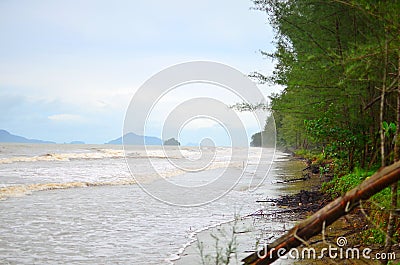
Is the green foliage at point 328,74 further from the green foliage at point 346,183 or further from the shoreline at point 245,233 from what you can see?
the shoreline at point 245,233

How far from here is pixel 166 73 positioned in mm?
9695

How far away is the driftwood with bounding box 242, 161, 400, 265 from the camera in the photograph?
9.75ft

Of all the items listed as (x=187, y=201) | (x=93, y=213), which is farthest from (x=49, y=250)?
(x=187, y=201)

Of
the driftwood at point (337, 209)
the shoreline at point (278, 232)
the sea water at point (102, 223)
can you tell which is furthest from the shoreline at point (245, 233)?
the driftwood at point (337, 209)

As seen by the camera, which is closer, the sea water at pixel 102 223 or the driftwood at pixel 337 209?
the driftwood at pixel 337 209

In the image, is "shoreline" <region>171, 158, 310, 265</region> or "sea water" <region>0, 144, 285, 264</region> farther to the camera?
"sea water" <region>0, 144, 285, 264</region>

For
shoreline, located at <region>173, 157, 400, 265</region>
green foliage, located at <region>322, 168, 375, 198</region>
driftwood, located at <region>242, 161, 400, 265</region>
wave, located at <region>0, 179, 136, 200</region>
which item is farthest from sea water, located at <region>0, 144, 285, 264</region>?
green foliage, located at <region>322, 168, 375, 198</region>

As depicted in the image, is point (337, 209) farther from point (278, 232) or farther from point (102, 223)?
point (102, 223)

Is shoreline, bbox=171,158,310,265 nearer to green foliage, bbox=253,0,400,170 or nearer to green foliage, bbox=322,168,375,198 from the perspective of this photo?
green foliage, bbox=322,168,375,198

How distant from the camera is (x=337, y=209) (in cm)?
305

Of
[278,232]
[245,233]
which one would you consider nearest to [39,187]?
[245,233]

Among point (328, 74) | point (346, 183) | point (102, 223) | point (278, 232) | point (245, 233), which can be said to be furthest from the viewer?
point (102, 223)

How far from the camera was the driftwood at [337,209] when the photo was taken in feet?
9.75

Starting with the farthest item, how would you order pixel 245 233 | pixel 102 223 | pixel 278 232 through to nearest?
pixel 102 223, pixel 245 233, pixel 278 232
